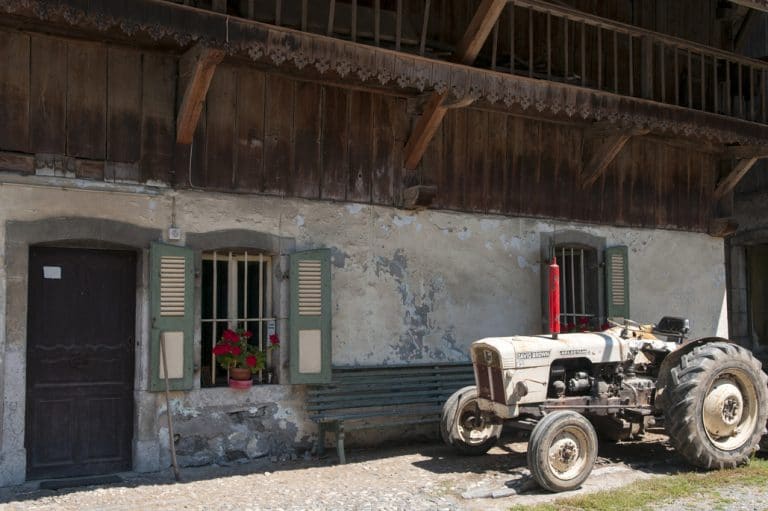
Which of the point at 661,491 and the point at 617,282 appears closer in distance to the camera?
the point at 661,491

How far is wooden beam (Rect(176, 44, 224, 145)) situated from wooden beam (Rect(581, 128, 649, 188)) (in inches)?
221

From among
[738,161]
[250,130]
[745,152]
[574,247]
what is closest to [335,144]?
[250,130]

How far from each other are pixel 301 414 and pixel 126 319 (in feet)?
7.07

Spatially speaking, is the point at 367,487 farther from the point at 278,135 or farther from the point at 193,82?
the point at 193,82

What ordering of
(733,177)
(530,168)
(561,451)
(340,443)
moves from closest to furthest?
1. (561,451)
2. (340,443)
3. (530,168)
4. (733,177)

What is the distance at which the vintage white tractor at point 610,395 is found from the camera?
24.0 ft

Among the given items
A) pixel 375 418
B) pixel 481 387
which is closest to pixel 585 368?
pixel 481 387

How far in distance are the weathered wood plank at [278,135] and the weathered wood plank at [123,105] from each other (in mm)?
1413

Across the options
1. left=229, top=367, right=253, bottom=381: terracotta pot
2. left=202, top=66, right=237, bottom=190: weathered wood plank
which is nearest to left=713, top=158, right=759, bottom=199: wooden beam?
left=202, top=66, right=237, bottom=190: weathered wood plank

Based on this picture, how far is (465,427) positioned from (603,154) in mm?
4680

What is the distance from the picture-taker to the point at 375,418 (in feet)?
28.8

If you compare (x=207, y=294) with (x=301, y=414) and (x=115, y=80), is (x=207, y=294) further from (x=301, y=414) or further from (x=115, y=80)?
(x=115, y=80)

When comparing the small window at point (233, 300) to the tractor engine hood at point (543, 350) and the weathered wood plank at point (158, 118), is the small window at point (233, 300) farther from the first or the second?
the tractor engine hood at point (543, 350)

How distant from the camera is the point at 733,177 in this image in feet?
39.7
